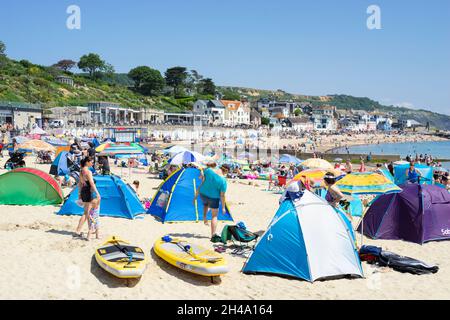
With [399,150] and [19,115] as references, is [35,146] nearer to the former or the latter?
[19,115]

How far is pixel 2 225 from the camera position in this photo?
914cm

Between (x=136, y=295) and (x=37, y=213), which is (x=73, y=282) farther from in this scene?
(x=37, y=213)

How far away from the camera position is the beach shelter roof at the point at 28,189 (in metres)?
11.4

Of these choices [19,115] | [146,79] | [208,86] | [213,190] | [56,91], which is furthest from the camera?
[208,86]

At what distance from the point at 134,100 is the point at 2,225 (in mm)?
90035

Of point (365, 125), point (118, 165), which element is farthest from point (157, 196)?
point (365, 125)

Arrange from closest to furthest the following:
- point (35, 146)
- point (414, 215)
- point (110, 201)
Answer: point (414, 215) < point (110, 201) < point (35, 146)

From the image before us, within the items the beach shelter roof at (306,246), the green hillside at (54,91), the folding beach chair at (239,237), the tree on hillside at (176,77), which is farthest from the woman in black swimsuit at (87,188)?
the tree on hillside at (176,77)

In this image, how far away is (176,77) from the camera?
120 m

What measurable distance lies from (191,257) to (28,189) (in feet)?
21.2

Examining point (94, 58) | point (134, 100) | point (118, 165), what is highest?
point (94, 58)

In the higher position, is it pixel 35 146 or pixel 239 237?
pixel 35 146

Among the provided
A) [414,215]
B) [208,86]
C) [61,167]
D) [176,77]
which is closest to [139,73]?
[176,77]
